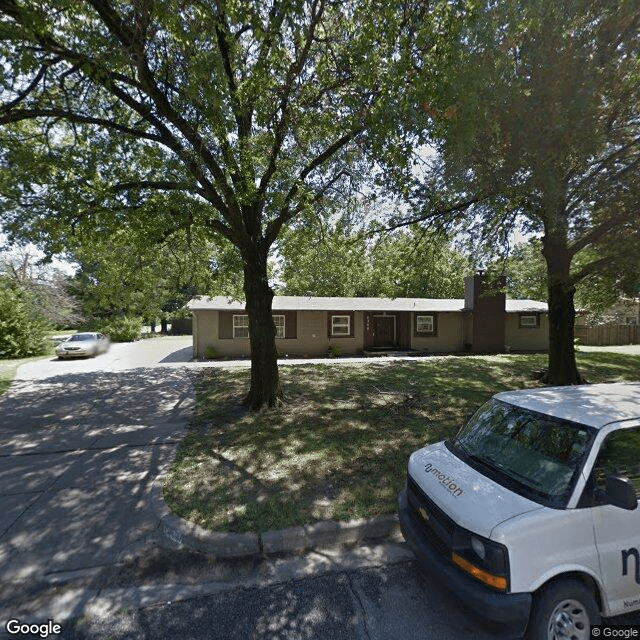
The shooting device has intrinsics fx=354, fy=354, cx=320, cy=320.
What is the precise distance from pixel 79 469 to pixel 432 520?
520 centimetres

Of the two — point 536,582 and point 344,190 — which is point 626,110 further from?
point 536,582

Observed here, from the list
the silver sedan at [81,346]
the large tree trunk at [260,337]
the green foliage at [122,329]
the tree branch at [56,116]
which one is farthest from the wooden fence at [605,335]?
the green foliage at [122,329]

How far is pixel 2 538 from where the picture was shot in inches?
146

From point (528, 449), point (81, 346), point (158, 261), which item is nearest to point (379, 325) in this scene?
point (158, 261)

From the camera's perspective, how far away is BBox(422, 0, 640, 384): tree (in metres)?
5.12

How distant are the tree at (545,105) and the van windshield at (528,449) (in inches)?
154

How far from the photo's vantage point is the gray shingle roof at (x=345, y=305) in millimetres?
17578

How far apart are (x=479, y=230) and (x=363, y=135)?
6.13m

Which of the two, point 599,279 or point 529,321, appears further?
point 529,321

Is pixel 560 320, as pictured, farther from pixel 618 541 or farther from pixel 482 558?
pixel 482 558

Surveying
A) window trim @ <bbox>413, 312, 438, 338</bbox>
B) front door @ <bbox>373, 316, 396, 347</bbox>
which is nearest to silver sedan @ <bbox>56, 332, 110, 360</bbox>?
front door @ <bbox>373, 316, 396, 347</bbox>

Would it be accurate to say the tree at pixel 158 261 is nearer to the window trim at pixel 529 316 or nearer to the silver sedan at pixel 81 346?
the silver sedan at pixel 81 346

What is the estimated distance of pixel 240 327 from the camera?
1819 cm

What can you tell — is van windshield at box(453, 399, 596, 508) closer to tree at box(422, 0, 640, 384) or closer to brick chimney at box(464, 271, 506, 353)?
tree at box(422, 0, 640, 384)
